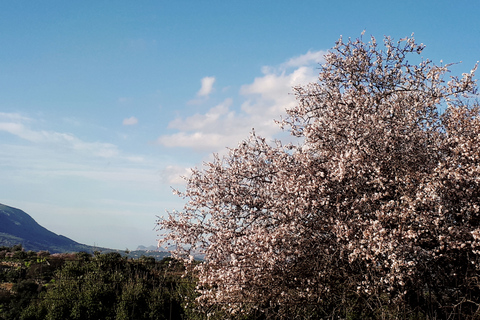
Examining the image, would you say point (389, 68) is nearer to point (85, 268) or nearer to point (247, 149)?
point (247, 149)

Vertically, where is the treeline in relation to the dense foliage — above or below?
below

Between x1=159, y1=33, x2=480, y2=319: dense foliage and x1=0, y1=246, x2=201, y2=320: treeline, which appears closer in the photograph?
x1=159, y1=33, x2=480, y2=319: dense foliage

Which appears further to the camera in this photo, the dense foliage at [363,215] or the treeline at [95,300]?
the treeline at [95,300]

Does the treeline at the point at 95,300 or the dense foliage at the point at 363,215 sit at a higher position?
the dense foliage at the point at 363,215

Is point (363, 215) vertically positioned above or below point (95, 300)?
above

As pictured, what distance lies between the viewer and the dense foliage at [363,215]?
8398 mm

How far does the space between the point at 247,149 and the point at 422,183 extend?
5.39m

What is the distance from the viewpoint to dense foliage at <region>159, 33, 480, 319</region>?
8.40 m

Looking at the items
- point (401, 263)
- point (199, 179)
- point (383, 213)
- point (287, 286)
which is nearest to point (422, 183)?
point (383, 213)

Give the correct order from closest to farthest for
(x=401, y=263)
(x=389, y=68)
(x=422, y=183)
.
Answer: (x=401, y=263), (x=422, y=183), (x=389, y=68)

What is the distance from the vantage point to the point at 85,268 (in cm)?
1920

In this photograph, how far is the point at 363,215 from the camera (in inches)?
365

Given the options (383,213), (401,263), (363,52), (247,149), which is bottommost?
(401,263)

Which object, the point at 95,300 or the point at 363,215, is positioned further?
the point at 95,300
